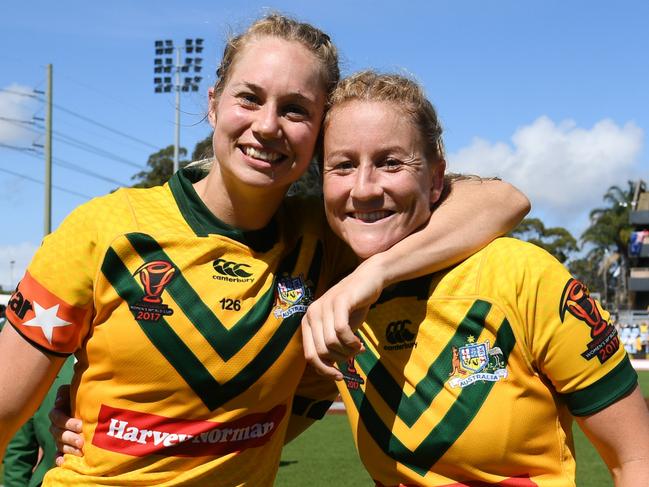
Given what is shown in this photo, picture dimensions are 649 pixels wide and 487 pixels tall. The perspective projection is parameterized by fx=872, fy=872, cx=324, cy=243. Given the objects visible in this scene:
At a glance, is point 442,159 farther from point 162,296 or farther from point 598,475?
point 598,475

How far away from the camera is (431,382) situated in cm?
254

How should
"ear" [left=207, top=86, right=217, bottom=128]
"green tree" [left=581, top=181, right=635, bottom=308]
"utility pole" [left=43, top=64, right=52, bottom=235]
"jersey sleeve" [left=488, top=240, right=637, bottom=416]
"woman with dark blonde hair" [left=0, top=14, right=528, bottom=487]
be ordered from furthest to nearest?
"green tree" [left=581, top=181, right=635, bottom=308]
"utility pole" [left=43, top=64, right=52, bottom=235]
"ear" [left=207, top=86, right=217, bottom=128]
"woman with dark blonde hair" [left=0, top=14, right=528, bottom=487]
"jersey sleeve" [left=488, top=240, right=637, bottom=416]

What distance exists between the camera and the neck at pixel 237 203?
285cm

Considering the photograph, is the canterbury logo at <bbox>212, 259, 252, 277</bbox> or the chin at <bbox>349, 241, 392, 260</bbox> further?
the canterbury logo at <bbox>212, 259, 252, 277</bbox>

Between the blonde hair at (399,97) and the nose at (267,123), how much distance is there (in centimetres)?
16

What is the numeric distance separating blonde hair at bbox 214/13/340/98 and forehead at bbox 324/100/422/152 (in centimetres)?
27

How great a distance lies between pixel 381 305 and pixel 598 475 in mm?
7578

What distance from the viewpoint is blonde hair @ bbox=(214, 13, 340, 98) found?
2875 mm

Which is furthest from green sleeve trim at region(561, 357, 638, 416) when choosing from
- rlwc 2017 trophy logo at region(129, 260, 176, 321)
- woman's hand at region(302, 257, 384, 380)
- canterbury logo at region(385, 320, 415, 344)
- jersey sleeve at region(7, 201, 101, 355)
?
jersey sleeve at region(7, 201, 101, 355)

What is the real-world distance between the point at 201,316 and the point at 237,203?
1.41 ft

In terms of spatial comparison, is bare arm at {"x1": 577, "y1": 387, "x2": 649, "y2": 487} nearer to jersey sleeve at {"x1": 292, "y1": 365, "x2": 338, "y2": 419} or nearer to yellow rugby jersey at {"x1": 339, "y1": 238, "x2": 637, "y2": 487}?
yellow rugby jersey at {"x1": 339, "y1": 238, "x2": 637, "y2": 487}

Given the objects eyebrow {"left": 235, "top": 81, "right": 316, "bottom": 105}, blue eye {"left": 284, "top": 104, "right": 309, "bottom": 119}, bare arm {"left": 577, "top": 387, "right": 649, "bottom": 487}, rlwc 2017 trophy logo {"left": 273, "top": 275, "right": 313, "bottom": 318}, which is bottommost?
bare arm {"left": 577, "top": 387, "right": 649, "bottom": 487}

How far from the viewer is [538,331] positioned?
93.7 inches

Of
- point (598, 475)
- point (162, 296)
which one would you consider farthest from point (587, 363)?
point (598, 475)
